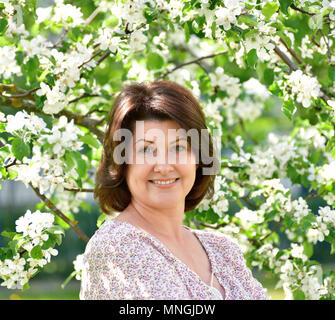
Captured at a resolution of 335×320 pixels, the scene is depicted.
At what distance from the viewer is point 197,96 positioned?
343cm

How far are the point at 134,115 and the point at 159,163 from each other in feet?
0.72

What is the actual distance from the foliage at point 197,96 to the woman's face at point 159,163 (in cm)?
33

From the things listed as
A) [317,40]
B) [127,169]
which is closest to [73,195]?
[127,169]

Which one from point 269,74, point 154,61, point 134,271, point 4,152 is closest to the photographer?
point 134,271

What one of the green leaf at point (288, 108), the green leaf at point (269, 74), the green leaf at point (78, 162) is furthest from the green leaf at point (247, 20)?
the green leaf at point (78, 162)

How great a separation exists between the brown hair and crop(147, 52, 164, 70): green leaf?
1136 millimetres

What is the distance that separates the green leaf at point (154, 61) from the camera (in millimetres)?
3590

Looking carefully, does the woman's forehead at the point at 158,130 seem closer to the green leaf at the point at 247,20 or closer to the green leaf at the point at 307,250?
the green leaf at the point at 247,20

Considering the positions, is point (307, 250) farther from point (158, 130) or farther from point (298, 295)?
point (158, 130)

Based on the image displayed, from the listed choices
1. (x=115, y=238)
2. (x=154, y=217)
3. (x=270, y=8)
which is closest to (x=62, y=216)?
(x=154, y=217)

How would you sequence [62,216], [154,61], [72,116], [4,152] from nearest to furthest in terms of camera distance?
1. [4,152]
2. [62,216]
3. [72,116]
4. [154,61]

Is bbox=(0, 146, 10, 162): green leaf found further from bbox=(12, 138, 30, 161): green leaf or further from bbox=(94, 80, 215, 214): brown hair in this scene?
bbox=(94, 80, 215, 214): brown hair

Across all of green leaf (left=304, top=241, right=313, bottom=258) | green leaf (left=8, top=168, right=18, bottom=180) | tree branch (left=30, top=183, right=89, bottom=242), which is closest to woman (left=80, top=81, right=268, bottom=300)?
green leaf (left=8, top=168, right=18, bottom=180)

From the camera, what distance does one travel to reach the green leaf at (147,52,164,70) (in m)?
3.59
